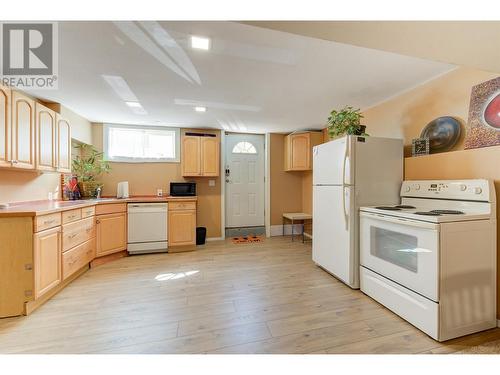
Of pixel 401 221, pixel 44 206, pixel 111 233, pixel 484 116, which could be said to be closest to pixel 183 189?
pixel 111 233

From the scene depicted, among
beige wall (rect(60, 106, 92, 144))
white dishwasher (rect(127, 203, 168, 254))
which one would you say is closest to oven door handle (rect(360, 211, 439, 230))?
white dishwasher (rect(127, 203, 168, 254))

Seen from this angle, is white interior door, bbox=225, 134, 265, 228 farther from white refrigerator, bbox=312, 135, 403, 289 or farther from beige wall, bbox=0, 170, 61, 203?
beige wall, bbox=0, 170, 61, 203

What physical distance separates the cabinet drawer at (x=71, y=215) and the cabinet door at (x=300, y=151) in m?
3.59

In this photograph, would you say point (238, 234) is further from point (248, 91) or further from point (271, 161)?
point (248, 91)

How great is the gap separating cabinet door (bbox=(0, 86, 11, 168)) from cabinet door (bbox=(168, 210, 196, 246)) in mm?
2006

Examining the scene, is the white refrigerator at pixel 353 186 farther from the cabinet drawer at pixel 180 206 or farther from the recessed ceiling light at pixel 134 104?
the recessed ceiling light at pixel 134 104

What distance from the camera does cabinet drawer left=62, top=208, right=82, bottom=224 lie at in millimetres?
2432

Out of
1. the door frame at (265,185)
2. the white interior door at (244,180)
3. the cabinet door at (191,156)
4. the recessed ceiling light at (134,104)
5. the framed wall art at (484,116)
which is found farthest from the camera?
the white interior door at (244,180)

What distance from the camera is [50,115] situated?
267 centimetres

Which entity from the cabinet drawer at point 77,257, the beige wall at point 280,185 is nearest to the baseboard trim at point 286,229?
the beige wall at point 280,185

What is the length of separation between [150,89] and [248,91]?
1.12 m

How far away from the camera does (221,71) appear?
2131 millimetres

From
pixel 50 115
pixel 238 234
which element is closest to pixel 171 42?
pixel 50 115

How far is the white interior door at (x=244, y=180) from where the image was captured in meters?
4.75
